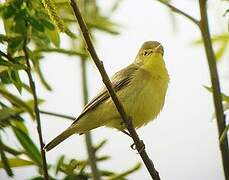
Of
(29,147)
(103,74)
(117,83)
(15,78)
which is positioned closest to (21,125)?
(29,147)

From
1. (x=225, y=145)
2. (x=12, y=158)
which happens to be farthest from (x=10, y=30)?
(x=225, y=145)

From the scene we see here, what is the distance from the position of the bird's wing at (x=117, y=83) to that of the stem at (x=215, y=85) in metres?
1.43

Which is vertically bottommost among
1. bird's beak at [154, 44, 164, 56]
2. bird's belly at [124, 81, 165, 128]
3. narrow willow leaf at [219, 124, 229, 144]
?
narrow willow leaf at [219, 124, 229, 144]

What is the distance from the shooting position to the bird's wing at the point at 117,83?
163 inches

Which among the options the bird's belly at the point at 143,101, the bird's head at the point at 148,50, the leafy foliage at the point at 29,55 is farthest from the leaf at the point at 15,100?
the bird's head at the point at 148,50

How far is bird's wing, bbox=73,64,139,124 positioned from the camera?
4.15 m

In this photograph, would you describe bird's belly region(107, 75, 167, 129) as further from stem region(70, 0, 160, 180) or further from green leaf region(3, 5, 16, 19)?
green leaf region(3, 5, 16, 19)

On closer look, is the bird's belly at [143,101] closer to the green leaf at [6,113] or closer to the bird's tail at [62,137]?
the bird's tail at [62,137]

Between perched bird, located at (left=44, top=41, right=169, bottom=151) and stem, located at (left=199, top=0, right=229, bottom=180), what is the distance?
1529 mm

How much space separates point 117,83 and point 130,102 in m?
0.29

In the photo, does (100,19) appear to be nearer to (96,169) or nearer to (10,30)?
(10,30)

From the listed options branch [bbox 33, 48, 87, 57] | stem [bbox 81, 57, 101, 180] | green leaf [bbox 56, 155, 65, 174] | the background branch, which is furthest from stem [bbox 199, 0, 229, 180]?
green leaf [bbox 56, 155, 65, 174]

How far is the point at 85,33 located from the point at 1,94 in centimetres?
113

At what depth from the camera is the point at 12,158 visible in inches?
122
